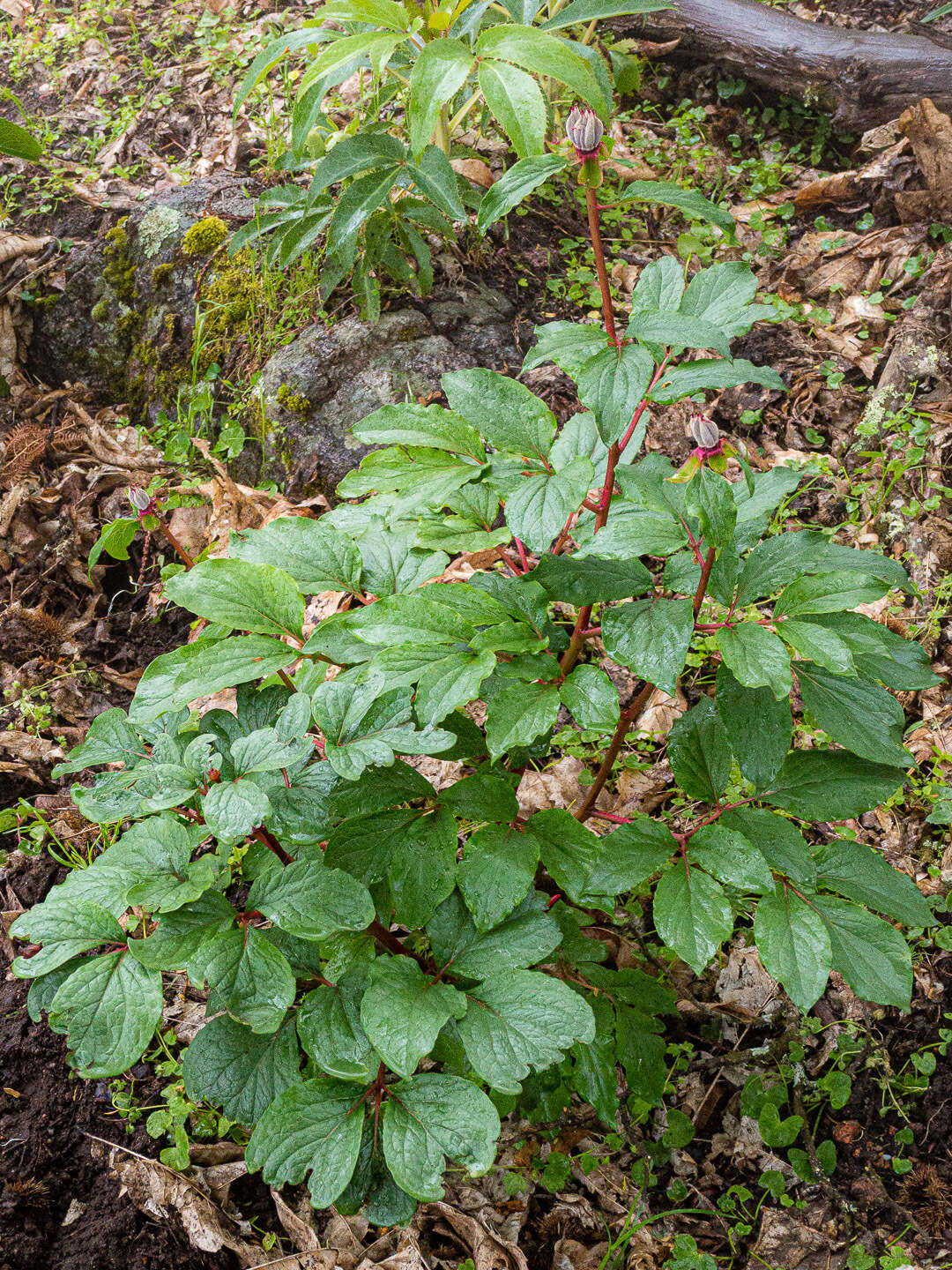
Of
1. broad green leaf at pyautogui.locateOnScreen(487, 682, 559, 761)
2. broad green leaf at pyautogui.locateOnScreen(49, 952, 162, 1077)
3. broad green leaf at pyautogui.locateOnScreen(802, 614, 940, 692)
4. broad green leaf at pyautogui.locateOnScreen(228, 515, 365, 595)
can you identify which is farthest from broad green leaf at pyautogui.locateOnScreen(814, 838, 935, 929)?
broad green leaf at pyautogui.locateOnScreen(49, 952, 162, 1077)

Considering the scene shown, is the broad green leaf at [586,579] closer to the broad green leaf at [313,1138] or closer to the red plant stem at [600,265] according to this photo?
the red plant stem at [600,265]

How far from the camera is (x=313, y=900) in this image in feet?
3.86

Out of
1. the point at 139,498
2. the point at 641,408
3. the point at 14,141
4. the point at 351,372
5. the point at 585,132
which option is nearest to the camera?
the point at 585,132

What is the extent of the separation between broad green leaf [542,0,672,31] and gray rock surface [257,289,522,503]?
930 mm

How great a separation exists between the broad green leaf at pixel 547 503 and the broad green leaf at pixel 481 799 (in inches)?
15.4

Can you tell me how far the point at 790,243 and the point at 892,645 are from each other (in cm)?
252

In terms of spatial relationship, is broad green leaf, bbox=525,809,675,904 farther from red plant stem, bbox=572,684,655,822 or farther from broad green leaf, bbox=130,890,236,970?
broad green leaf, bbox=130,890,236,970

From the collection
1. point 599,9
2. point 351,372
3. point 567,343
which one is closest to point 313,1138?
point 567,343

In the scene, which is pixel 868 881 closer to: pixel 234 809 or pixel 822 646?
pixel 822 646

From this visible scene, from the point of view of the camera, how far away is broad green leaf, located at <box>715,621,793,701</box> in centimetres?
110

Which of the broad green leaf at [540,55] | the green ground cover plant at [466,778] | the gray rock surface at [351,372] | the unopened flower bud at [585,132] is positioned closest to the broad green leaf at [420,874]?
the green ground cover plant at [466,778]

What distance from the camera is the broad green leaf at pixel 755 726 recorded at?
1270 millimetres

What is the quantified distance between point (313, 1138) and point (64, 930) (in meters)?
0.45

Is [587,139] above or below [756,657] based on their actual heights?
above
